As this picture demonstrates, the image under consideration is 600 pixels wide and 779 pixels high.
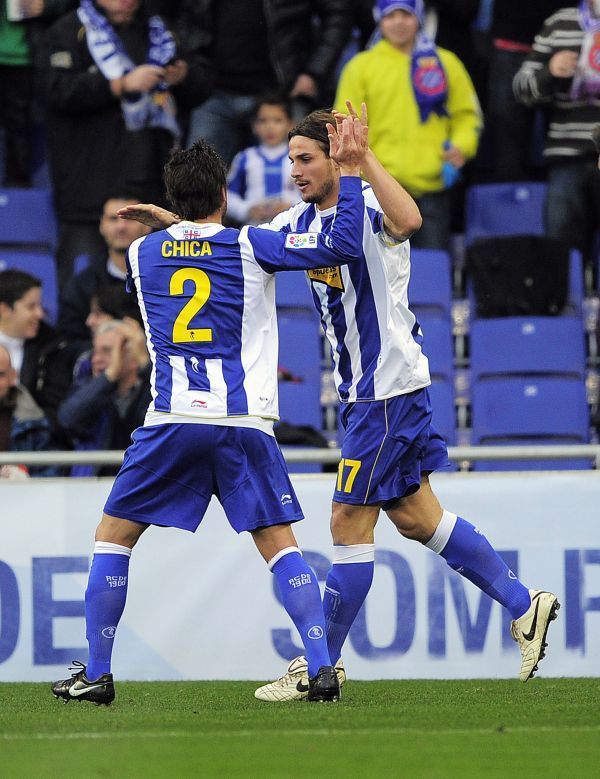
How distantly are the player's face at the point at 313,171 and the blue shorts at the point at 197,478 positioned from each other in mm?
1008

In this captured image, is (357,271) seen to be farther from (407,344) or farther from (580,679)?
(580,679)

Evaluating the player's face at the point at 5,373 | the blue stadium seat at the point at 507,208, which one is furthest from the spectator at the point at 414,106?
the player's face at the point at 5,373

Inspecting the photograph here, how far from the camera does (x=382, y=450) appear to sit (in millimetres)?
5852

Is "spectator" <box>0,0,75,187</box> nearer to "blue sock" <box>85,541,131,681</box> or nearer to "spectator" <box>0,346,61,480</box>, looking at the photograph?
"spectator" <box>0,346,61,480</box>

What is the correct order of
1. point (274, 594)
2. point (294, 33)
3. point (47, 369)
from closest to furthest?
point (274, 594) → point (47, 369) → point (294, 33)

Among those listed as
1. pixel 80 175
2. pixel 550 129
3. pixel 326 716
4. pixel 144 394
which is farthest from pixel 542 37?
pixel 326 716

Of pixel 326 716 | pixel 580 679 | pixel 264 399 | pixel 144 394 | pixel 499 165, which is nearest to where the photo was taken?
pixel 326 716

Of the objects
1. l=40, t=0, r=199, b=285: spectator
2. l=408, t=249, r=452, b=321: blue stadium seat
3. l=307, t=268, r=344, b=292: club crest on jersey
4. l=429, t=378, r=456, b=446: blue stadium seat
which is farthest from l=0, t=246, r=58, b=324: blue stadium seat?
l=307, t=268, r=344, b=292: club crest on jersey

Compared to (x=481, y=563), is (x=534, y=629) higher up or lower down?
lower down

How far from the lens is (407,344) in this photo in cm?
594

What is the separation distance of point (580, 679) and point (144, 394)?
2835 millimetres

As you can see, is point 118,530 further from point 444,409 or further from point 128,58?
point 128,58

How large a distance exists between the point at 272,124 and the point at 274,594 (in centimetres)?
395

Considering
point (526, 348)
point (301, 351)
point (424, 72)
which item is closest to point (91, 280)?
point (301, 351)
